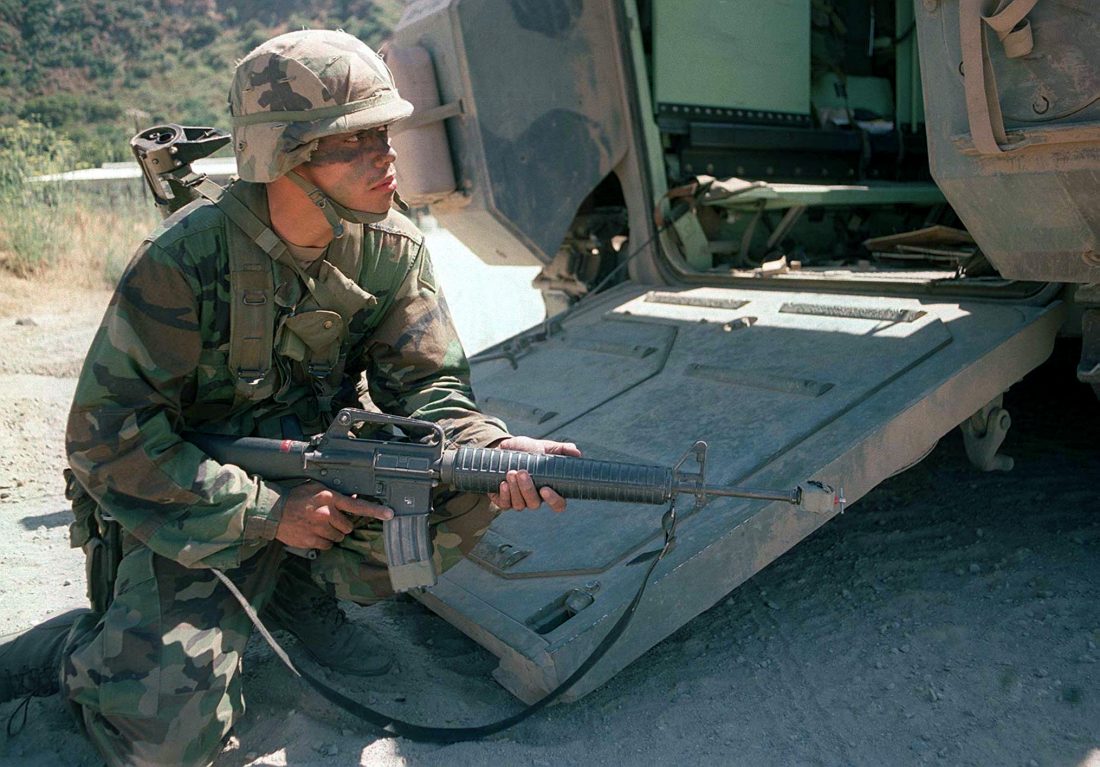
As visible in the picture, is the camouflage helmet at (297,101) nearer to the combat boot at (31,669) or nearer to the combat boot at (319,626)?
the combat boot at (319,626)

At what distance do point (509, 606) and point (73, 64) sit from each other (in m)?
33.5

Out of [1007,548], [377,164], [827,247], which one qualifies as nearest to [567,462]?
[377,164]

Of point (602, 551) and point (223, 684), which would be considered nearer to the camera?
point (223, 684)

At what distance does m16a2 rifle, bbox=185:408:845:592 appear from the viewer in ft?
6.71

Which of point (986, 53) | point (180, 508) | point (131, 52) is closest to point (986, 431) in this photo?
point (986, 53)

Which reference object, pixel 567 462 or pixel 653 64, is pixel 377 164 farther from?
pixel 653 64

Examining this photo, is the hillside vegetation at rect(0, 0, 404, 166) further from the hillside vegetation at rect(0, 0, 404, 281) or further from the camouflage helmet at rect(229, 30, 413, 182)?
the camouflage helmet at rect(229, 30, 413, 182)

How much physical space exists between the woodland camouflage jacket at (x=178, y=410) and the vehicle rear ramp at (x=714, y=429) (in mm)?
440

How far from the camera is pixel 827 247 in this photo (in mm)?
5066

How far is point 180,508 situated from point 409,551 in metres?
0.51

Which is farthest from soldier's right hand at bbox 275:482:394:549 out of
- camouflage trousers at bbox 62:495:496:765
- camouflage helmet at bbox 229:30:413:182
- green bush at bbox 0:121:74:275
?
green bush at bbox 0:121:74:275

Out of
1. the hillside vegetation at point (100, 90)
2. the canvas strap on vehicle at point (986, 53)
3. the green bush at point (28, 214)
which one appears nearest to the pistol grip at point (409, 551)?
the canvas strap on vehicle at point (986, 53)

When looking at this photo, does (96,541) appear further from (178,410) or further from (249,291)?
(249,291)

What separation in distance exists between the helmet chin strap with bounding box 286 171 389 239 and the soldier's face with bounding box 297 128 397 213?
0.01m
